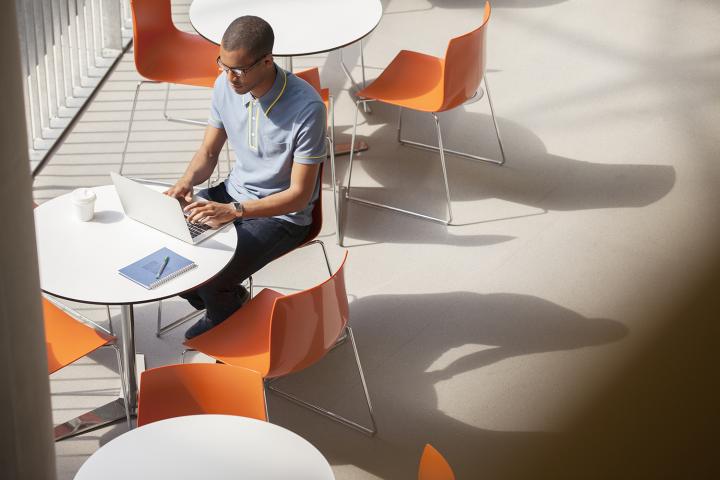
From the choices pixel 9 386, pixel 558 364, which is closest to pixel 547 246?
pixel 558 364

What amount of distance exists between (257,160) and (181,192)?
0.35 metres

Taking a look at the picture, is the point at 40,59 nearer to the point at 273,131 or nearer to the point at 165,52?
the point at 165,52

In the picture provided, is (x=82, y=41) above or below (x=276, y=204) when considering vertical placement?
above

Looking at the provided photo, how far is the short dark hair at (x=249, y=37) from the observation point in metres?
3.73

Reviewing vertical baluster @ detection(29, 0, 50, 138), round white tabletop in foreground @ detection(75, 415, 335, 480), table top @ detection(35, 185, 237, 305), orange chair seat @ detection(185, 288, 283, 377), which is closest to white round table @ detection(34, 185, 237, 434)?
table top @ detection(35, 185, 237, 305)

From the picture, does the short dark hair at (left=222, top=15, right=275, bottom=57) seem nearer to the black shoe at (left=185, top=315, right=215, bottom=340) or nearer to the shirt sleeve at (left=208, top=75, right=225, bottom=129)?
the shirt sleeve at (left=208, top=75, right=225, bottom=129)

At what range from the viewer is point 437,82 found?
17.7 feet

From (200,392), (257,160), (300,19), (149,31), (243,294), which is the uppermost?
(300,19)

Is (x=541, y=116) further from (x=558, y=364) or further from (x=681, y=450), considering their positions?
(x=681, y=450)

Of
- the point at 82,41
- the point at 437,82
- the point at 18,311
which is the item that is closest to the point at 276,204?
the point at 437,82

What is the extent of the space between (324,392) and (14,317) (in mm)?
2599

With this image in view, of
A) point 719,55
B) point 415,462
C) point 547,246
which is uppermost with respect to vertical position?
point 719,55

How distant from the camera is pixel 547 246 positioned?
16.7 ft

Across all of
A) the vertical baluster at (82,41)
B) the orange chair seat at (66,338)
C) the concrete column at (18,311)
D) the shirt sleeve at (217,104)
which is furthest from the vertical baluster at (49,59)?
the concrete column at (18,311)
